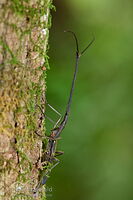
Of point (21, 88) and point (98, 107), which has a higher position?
point (21, 88)

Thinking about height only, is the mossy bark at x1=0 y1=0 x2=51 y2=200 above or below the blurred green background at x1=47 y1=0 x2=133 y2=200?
above

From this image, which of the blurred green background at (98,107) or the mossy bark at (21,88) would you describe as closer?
the mossy bark at (21,88)

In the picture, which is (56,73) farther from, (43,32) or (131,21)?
(43,32)

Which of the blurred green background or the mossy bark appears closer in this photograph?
the mossy bark

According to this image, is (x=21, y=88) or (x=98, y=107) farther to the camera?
(x=98, y=107)

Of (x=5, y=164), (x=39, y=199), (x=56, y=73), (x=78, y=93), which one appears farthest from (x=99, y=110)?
(x=5, y=164)
